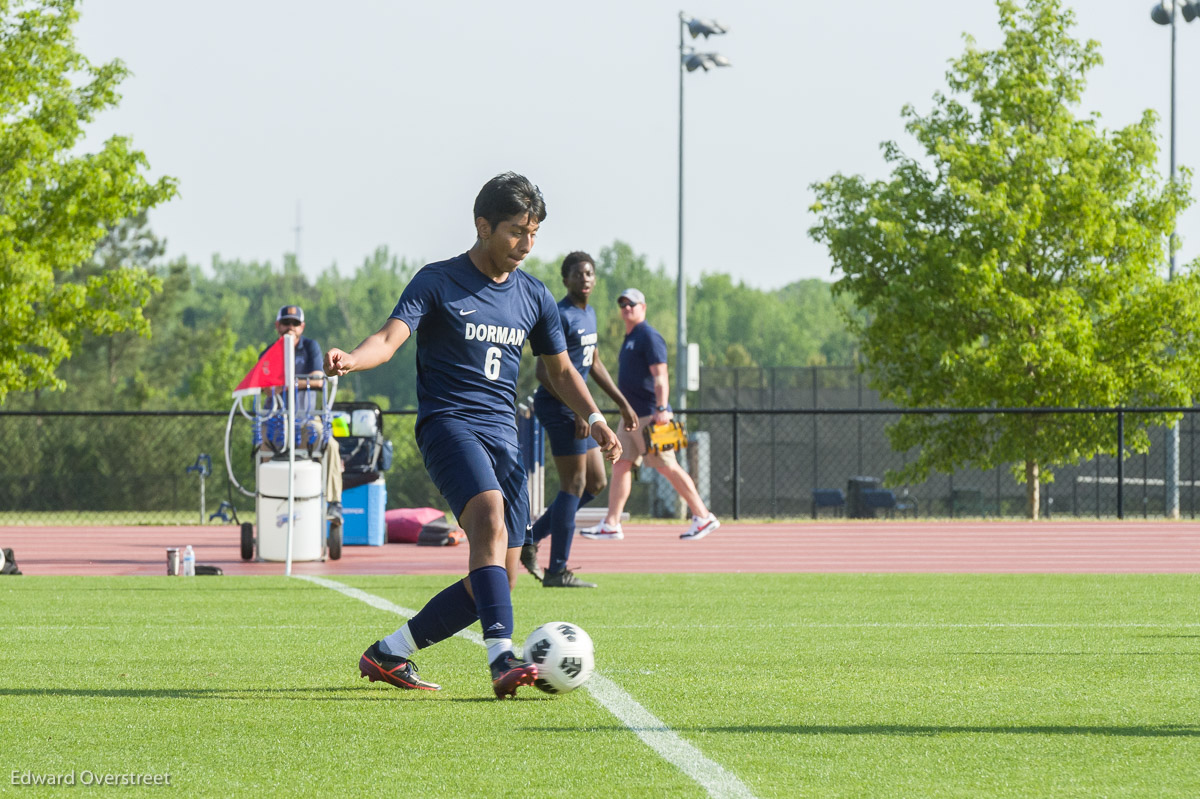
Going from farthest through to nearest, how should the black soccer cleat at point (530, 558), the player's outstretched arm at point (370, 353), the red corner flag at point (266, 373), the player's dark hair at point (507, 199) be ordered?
the red corner flag at point (266, 373), the black soccer cleat at point (530, 558), the player's dark hair at point (507, 199), the player's outstretched arm at point (370, 353)

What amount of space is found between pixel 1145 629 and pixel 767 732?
12.9ft

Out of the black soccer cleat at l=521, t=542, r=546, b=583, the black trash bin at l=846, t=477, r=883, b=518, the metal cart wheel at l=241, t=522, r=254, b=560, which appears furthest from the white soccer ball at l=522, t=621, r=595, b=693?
the black trash bin at l=846, t=477, r=883, b=518

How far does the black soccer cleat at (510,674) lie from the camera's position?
5.12 meters

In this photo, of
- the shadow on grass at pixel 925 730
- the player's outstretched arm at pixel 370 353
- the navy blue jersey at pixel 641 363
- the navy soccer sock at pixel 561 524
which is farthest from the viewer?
the navy blue jersey at pixel 641 363

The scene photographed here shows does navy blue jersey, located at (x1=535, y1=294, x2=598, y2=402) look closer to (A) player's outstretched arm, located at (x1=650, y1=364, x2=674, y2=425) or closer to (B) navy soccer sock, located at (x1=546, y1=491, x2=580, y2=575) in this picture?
(B) navy soccer sock, located at (x1=546, y1=491, x2=580, y2=575)

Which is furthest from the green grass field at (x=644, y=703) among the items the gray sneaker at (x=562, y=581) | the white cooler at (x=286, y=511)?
the white cooler at (x=286, y=511)

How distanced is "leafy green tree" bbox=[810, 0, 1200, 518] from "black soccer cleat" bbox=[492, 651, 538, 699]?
2108 centimetres

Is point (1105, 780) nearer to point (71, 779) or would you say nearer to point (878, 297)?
point (71, 779)

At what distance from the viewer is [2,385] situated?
73.6 feet

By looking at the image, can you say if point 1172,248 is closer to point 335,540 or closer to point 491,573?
point 335,540

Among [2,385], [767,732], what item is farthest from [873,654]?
[2,385]

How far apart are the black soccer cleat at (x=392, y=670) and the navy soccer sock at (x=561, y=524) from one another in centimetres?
434

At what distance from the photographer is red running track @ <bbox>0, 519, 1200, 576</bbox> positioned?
12523 mm

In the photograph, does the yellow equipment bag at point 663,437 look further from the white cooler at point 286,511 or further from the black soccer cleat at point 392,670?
the black soccer cleat at point 392,670
